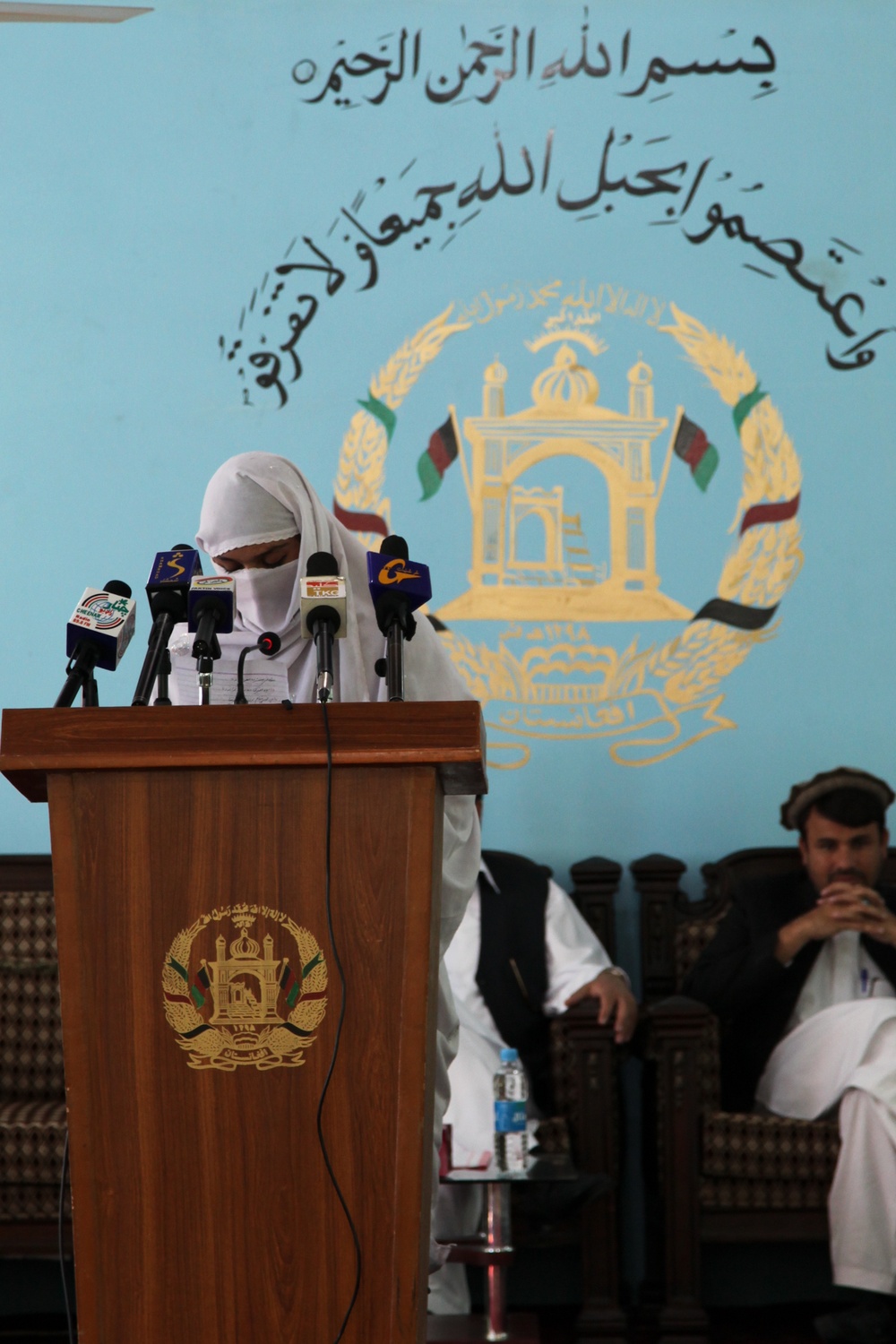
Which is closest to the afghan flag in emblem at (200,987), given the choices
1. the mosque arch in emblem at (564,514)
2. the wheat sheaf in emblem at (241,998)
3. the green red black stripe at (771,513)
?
the wheat sheaf in emblem at (241,998)

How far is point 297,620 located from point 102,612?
0.48m

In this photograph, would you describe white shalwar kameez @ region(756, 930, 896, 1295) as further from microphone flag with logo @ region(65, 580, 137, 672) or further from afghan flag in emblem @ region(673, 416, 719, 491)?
microphone flag with logo @ region(65, 580, 137, 672)

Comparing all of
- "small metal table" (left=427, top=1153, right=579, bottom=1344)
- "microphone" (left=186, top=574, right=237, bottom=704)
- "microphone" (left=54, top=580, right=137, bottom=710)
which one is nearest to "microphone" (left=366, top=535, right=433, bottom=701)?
"microphone" (left=186, top=574, right=237, bottom=704)

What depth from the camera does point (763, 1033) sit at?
3.52 meters

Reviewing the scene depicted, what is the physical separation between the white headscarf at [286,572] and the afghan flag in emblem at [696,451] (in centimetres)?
224

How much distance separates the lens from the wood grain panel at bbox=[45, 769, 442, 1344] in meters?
1.43

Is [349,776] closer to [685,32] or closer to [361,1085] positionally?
[361,1085]

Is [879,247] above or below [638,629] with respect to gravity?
above

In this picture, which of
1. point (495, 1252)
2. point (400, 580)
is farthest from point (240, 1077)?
point (495, 1252)

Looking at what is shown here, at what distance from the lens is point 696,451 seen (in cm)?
420

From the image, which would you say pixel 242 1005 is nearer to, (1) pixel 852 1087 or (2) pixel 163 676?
(2) pixel 163 676

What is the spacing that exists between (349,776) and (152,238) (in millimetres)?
3274

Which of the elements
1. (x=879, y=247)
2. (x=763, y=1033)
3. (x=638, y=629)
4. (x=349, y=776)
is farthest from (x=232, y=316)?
(x=349, y=776)

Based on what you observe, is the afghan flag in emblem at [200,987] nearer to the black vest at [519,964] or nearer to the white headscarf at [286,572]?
the white headscarf at [286,572]
